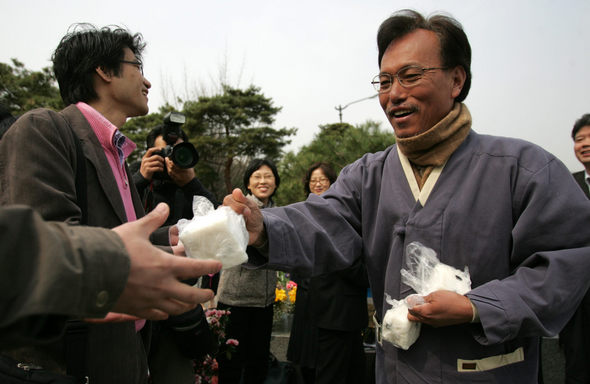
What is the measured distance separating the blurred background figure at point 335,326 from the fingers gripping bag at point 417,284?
5.33ft

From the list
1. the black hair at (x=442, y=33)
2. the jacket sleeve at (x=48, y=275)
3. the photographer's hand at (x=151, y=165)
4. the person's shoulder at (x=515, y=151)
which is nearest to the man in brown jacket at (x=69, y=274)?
the jacket sleeve at (x=48, y=275)

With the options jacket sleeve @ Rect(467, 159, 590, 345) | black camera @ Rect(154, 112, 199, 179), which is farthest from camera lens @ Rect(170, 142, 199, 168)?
jacket sleeve @ Rect(467, 159, 590, 345)

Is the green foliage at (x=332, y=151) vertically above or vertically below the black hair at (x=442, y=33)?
above

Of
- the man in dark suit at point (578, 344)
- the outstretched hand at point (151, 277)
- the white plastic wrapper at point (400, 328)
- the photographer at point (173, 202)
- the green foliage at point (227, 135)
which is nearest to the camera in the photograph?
the outstretched hand at point (151, 277)

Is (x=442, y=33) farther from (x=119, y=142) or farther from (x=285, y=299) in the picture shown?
(x=285, y=299)

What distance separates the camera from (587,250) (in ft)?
4.77

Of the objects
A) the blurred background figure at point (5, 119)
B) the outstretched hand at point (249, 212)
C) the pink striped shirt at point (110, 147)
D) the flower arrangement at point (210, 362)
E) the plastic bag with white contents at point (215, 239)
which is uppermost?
the blurred background figure at point (5, 119)

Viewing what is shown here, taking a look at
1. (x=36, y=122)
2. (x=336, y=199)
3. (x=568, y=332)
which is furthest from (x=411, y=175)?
(x=568, y=332)

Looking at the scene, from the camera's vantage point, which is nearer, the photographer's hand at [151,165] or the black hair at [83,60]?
the black hair at [83,60]

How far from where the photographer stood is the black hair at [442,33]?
1760 mm

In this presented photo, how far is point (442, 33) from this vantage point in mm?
1764

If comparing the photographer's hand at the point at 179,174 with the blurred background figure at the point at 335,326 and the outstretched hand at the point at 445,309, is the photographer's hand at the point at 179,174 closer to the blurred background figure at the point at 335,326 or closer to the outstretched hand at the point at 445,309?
the blurred background figure at the point at 335,326

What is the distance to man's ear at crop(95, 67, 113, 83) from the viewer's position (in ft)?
6.37

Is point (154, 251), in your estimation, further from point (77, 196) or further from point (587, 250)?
point (587, 250)
